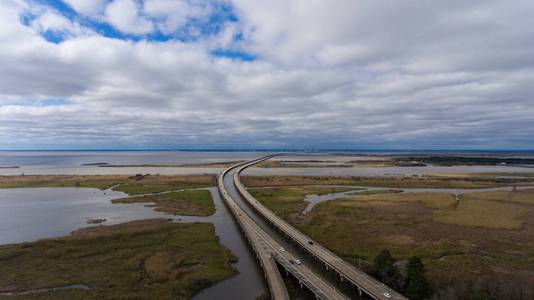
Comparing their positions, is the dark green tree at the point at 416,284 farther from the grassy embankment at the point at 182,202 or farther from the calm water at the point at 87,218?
the grassy embankment at the point at 182,202

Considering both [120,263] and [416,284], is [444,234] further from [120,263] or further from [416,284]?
[120,263]

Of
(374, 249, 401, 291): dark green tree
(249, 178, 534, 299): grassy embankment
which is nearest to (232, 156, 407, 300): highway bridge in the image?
(374, 249, 401, 291): dark green tree

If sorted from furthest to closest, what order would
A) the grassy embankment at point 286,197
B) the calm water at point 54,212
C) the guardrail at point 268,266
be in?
the grassy embankment at point 286,197 < the calm water at point 54,212 < the guardrail at point 268,266

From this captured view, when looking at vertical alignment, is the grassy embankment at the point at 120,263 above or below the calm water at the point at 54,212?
below

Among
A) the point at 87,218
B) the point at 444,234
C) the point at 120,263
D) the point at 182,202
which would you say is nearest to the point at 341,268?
the point at 444,234

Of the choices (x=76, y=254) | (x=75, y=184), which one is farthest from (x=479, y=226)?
(x=75, y=184)

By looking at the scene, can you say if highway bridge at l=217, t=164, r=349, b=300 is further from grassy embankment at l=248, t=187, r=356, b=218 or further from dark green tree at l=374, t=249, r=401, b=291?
grassy embankment at l=248, t=187, r=356, b=218

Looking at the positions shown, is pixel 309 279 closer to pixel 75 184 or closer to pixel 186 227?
pixel 186 227

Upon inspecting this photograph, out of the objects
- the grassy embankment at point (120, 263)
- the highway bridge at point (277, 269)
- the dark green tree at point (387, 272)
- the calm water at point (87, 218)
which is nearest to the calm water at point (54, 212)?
the calm water at point (87, 218)
